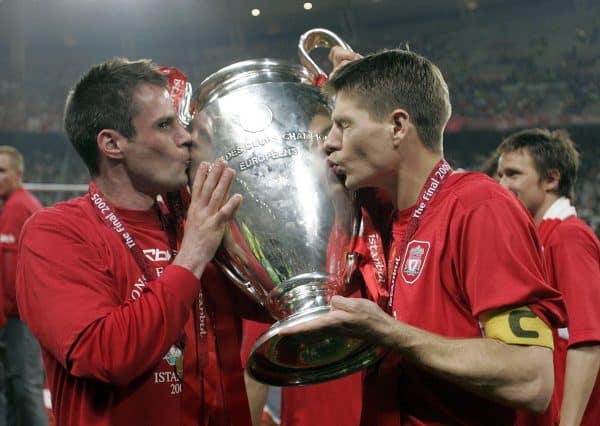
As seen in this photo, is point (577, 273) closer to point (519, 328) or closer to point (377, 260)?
point (377, 260)

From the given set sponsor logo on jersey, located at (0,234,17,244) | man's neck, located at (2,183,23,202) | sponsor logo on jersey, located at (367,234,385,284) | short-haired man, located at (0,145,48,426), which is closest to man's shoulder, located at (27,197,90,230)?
→ sponsor logo on jersey, located at (367,234,385,284)

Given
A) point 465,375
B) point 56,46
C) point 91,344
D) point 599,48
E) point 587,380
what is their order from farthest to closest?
point 56,46 → point 599,48 → point 587,380 → point 91,344 → point 465,375

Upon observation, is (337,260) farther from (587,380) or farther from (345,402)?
(587,380)

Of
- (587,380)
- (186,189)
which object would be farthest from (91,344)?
(587,380)

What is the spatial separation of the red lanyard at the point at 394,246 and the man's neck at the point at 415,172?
0.02m

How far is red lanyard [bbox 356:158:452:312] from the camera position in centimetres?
145

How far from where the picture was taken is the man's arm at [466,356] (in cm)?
123

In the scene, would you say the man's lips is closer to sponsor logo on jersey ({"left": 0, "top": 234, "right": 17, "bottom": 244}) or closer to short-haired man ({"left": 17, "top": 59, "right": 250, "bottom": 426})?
short-haired man ({"left": 17, "top": 59, "right": 250, "bottom": 426})

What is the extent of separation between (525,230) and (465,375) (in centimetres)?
30

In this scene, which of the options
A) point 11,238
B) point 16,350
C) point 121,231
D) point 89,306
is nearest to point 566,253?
point 121,231

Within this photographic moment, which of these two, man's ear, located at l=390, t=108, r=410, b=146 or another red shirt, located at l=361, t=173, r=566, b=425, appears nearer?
another red shirt, located at l=361, t=173, r=566, b=425

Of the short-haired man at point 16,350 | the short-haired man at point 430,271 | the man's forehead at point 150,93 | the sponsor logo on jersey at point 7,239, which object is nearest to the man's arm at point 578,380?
the short-haired man at point 430,271

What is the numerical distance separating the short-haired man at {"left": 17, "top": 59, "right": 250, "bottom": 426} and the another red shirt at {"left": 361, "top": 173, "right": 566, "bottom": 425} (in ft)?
1.31

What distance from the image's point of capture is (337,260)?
1.46 m
